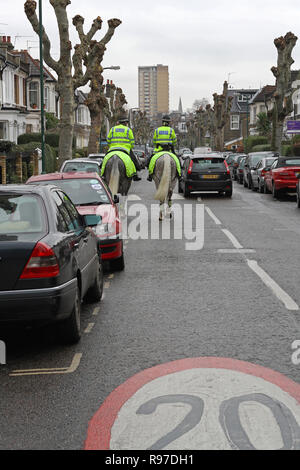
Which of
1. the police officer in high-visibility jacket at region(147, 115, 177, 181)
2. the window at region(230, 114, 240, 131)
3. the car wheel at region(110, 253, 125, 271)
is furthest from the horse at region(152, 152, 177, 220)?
the window at region(230, 114, 240, 131)

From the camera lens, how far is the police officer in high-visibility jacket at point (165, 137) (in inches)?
655

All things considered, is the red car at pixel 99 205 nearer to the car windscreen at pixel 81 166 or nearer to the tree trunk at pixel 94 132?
the car windscreen at pixel 81 166

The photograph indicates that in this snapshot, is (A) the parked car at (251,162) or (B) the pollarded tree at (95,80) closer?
(A) the parked car at (251,162)

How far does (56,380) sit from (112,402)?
70 centimetres

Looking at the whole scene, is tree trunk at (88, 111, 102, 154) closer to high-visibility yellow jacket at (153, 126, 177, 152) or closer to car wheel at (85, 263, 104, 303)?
high-visibility yellow jacket at (153, 126, 177, 152)

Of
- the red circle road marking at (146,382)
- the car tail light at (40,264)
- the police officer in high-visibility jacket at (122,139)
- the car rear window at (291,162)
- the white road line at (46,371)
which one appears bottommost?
the white road line at (46,371)

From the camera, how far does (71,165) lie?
20219mm

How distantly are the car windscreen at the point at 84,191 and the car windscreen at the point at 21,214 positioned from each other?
4.38 meters

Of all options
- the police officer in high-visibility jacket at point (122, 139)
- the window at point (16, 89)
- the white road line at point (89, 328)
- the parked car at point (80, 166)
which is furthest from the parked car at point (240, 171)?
the white road line at point (89, 328)

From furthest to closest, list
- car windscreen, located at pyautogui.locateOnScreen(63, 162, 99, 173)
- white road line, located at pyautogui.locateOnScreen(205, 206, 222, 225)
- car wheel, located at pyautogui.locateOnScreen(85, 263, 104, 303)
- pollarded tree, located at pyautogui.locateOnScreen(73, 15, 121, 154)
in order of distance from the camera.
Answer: pollarded tree, located at pyautogui.locateOnScreen(73, 15, 121, 154)
car windscreen, located at pyautogui.locateOnScreen(63, 162, 99, 173)
white road line, located at pyautogui.locateOnScreen(205, 206, 222, 225)
car wheel, located at pyautogui.locateOnScreen(85, 263, 104, 303)

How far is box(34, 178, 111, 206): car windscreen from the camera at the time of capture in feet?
36.2

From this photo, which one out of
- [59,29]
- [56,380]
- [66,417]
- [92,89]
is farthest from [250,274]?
[92,89]

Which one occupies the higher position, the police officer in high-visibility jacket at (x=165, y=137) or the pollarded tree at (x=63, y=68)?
the pollarded tree at (x=63, y=68)
